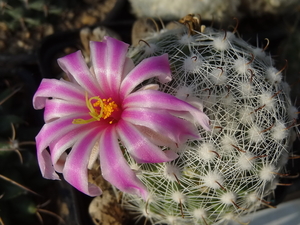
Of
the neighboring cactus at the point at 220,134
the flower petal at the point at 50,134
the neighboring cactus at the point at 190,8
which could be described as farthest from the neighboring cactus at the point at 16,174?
the neighboring cactus at the point at 190,8

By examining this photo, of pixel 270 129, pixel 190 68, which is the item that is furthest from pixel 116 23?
pixel 270 129

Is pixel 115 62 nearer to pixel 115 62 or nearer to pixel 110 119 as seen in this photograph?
pixel 115 62

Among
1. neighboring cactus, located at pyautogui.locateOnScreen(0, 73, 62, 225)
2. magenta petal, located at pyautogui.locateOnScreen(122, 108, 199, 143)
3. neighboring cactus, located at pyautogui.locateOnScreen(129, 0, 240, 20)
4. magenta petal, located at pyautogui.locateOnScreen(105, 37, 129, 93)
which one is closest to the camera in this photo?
magenta petal, located at pyautogui.locateOnScreen(122, 108, 199, 143)

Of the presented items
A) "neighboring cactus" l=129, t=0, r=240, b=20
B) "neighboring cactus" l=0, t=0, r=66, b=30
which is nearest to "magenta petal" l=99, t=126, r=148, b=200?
"neighboring cactus" l=129, t=0, r=240, b=20

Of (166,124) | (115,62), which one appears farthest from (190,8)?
(166,124)

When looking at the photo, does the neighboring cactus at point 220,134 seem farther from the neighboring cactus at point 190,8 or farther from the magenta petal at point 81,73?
the neighboring cactus at point 190,8

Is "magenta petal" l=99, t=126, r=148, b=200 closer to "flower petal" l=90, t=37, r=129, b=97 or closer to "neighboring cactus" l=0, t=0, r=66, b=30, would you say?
"flower petal" l=90, t=37, r=129, b=97
